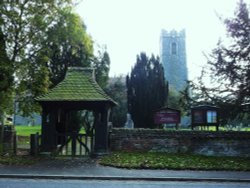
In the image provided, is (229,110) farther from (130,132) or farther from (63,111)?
(63,111)

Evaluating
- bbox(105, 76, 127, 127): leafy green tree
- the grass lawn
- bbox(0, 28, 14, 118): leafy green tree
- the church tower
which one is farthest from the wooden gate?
the church tower

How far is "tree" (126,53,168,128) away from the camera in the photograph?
36938mm

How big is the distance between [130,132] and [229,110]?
555cm

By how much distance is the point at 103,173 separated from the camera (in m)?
13.8

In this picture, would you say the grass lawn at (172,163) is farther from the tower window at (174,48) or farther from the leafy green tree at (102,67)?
the tower window at (174,48)

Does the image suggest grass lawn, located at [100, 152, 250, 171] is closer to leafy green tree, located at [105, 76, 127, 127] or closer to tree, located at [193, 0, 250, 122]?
tree, located at [193, 0, 250, 122]

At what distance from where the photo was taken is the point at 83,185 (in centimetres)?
1154

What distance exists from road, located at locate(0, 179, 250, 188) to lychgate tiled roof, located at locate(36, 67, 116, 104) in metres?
7.01

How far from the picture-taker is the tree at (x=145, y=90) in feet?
121

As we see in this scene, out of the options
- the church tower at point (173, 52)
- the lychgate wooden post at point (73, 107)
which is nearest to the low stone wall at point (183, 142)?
the lychgate wooden post at point (73, 107)

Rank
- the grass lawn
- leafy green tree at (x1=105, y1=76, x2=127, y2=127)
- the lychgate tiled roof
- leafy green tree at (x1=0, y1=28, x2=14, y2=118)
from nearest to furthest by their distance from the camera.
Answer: the grass lawn < the lychgate tiled roof < leafy green tree at (x1=0, y1=28, x2=14, y2=118) < leafy green tree at (x1=105, y1=76, x2=127, y2=127)

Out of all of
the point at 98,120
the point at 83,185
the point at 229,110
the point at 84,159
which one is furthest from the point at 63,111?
the point at 83,185

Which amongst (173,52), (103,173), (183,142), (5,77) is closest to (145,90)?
(5,77)

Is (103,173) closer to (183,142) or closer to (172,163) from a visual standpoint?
(172,163)
